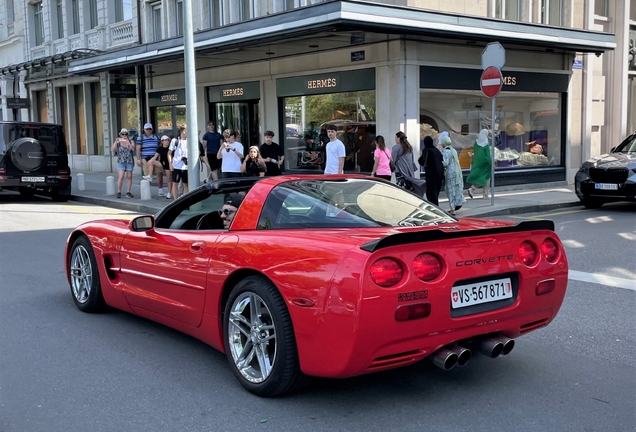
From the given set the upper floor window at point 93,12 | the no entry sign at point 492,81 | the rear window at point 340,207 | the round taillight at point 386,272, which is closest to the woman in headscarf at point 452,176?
the no entry sign at point 492,81

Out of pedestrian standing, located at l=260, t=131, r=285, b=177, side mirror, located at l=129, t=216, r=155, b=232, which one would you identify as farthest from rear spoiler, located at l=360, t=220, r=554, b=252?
pedestrian standing, located at l=260, t=131, r=285, b=177

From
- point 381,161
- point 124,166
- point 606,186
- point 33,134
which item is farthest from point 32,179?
point 606,186

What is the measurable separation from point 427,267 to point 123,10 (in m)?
26.2

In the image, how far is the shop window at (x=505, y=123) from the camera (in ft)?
54.3

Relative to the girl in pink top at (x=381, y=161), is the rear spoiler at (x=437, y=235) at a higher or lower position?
lower

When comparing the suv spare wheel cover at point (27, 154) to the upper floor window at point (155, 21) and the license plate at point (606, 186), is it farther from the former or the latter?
the license plate at point (606, 186)

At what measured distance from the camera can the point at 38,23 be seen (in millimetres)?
33406

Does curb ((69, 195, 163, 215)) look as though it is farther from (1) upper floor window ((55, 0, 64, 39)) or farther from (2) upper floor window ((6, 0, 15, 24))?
(2) upper floor window ((6, 0, 15, 24))

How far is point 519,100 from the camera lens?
18.5 meters

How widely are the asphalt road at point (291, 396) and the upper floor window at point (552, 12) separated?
15201mm

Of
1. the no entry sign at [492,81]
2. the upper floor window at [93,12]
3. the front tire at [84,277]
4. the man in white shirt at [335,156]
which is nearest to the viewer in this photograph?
the front tire at [84,277]

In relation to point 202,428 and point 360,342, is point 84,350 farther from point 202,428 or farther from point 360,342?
point 360,342

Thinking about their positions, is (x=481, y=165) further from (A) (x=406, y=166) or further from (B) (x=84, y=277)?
(B) (x=84, y=277)

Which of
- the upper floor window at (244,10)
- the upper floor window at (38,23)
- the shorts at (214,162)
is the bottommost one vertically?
the shorts at (214,162)
